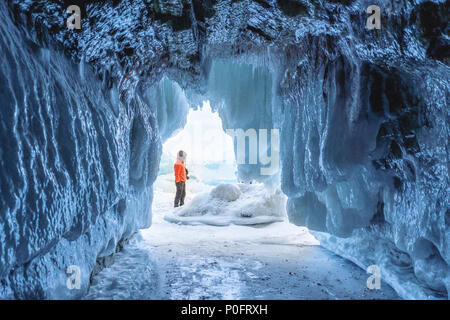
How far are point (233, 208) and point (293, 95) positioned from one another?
16.2 ft

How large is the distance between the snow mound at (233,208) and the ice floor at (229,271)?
6.18 ft

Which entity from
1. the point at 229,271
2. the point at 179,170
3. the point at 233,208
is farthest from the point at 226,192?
the point at 229,271

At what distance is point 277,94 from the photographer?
5.74 m

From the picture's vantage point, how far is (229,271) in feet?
13.0

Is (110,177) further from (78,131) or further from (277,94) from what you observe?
(277,94)

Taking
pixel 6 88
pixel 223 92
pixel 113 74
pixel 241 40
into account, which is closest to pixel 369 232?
pixel 241 40

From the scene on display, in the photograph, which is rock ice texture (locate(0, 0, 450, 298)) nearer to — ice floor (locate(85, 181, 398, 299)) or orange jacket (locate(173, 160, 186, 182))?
ice floor (locate(85, 181, 398, 299))

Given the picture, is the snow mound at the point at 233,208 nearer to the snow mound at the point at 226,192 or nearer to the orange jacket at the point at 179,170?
the snow mound at the point at 226,192

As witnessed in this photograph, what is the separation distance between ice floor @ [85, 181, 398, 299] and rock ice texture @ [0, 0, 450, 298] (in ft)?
1.60

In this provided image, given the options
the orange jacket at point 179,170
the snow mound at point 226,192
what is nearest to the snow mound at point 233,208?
the snow mound at point 226,192

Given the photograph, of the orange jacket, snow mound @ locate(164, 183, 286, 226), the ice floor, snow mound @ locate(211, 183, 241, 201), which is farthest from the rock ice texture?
snow mound @ locate(211, 183, 241, 201)

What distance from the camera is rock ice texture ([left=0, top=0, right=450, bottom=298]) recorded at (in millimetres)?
1942

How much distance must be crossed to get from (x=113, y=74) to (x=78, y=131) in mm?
1269
